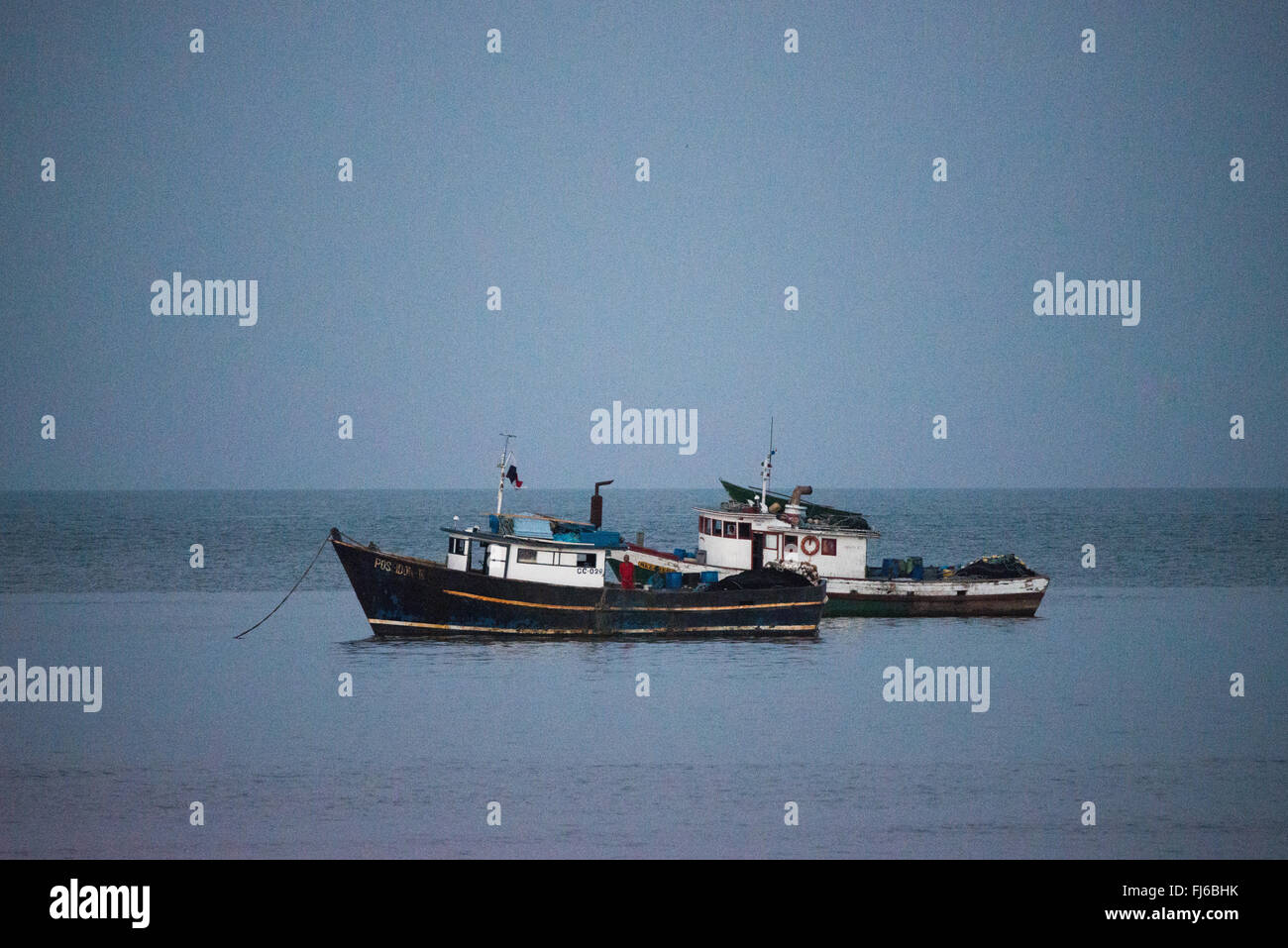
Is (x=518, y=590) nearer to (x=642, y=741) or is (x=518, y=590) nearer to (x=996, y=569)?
(x=642, y=741)

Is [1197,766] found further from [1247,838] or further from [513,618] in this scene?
[513,618]

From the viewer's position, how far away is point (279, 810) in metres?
23.5

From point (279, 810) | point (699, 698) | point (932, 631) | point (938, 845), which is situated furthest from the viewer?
point (932, 631)

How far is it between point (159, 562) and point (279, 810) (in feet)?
166

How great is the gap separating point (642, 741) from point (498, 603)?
11.7m

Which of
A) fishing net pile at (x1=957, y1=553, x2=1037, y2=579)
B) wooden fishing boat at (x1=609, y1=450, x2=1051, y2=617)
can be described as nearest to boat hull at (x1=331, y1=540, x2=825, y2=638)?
wooden fishing boat at (x1=609, y1=450, x2=1051, y2=617)

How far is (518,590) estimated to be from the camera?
129 ft

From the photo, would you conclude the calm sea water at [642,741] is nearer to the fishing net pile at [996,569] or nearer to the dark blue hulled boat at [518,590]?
the dark blue hulled boat at [518,590]

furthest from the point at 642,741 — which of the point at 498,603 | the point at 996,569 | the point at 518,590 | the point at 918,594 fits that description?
the point at 996,569

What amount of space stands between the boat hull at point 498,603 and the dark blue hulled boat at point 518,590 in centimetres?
3

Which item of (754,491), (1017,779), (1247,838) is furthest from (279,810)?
(754,491)

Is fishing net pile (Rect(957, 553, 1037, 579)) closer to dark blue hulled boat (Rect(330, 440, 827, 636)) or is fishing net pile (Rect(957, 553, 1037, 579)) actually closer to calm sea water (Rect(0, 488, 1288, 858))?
calm sea water (Rect(0, 488, 1288, 858))

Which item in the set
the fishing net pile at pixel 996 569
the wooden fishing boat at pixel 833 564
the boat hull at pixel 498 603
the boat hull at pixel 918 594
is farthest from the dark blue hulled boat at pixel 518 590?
the fishing net pile at pixel 996 569

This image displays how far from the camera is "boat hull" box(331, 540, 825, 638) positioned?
39031 mm
